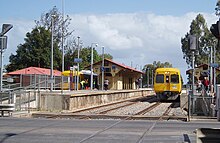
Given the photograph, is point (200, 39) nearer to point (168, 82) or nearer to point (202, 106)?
point (168, 82)

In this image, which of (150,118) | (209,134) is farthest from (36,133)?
(150,118)

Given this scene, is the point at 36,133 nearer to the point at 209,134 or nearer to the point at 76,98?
the point at 209,134

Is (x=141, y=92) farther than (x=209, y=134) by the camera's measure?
Yes

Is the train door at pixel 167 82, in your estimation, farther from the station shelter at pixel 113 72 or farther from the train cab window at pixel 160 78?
the station shelter at pixel 113 72

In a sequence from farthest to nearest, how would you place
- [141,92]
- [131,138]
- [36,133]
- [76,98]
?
[141,92], [76,98], [36,133], [131,138]

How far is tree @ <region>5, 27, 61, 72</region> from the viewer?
82.8m

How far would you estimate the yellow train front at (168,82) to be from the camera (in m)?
43.8

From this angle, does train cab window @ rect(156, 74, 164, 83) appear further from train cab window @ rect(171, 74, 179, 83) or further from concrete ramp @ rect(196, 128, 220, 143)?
concrete ramp @ rect(196, 128, 220, 143)

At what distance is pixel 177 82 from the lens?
43.9 m

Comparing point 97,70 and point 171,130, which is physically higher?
point 97,70

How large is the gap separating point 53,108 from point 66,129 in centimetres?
1357

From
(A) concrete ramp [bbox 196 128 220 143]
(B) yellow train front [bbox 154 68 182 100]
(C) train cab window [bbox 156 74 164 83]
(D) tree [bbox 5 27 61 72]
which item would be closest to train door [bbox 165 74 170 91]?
(B) yellow train front [bbox 154 68 182 100]

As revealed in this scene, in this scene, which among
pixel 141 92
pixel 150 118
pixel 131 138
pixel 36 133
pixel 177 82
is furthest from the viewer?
pixel 141 92

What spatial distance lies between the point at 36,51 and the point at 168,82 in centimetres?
4387
